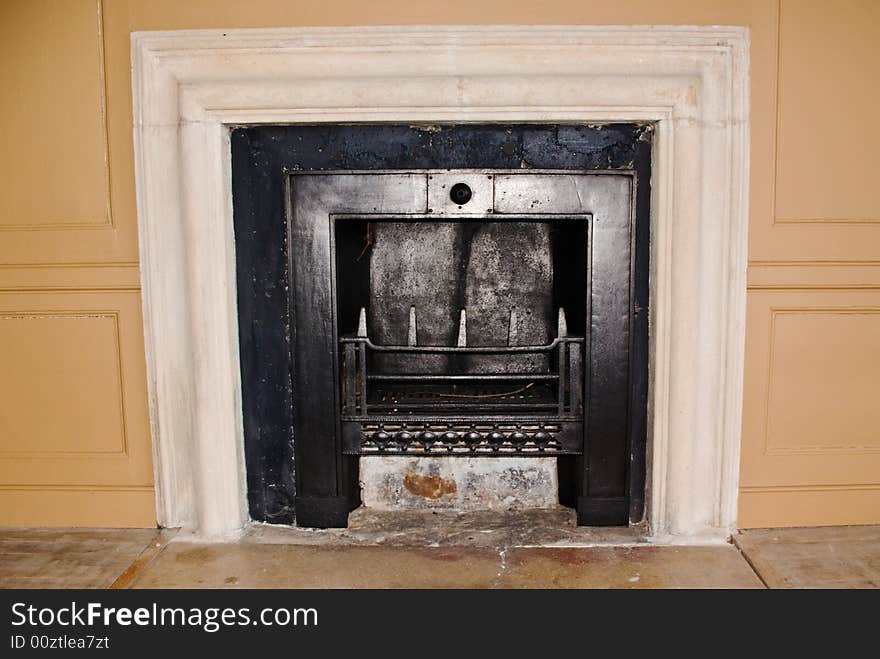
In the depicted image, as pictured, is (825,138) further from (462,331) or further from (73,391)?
(73,391)

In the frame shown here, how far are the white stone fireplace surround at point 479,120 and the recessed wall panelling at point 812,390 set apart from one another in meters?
0.08

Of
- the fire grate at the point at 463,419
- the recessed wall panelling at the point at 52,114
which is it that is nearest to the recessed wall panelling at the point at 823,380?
the fire grate at the point at 463,419

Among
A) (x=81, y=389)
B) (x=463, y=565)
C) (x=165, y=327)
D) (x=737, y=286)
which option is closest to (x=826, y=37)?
(x=737, y=286)

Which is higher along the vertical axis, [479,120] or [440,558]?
[479,120]

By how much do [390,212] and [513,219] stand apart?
1.32ft

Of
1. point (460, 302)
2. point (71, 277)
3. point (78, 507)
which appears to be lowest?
point (78, 507)

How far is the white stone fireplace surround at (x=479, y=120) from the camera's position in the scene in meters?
1.97

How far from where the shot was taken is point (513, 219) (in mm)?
2105

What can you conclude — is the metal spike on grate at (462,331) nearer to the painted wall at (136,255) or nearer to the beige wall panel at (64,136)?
the painted wall at (136,255)

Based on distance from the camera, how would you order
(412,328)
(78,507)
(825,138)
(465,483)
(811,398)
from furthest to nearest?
(412,328), (465,483), (78,507), (811,398), (825,138)

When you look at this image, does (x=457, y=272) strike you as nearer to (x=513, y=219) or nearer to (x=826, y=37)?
(x=513, y=219)

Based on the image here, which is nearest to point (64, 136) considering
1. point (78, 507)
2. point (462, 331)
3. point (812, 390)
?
point (78, 507)

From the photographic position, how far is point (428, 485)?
2.37m

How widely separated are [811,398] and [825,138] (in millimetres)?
833
